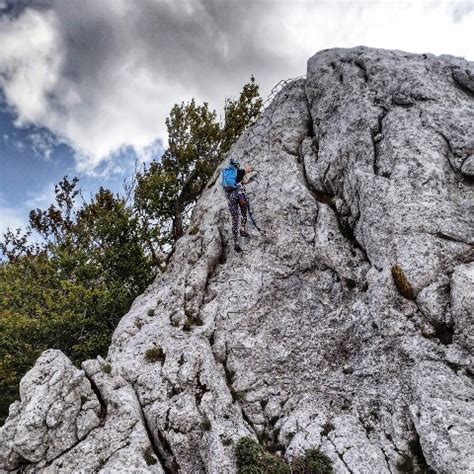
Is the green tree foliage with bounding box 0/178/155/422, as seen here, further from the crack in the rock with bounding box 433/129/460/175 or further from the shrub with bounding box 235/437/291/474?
the crack in the rock with bounding box 433/129/460/175

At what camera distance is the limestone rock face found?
42.0 ft

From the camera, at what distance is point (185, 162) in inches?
1321

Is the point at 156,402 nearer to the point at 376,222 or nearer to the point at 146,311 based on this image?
the point at 146,311

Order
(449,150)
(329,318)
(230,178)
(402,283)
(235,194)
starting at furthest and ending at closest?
1. (235,194)
2. (230,178)
3. (449,150)
4. (329,318)
5. (402,283)

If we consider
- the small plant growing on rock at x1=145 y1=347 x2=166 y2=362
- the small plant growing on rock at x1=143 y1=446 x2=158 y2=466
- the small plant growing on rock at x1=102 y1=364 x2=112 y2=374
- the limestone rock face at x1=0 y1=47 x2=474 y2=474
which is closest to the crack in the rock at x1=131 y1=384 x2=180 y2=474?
the limestone rock face at x1=0 y1=47 x2=474 y2=474

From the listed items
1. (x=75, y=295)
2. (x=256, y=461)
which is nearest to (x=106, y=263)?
(x=75, y=295)

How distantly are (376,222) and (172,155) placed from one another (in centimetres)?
2343

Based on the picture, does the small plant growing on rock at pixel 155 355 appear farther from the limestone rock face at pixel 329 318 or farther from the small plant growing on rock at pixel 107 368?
the small plant growing on rock at pixel 107 368

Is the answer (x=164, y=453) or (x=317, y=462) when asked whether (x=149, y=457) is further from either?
(x=317, y=462)

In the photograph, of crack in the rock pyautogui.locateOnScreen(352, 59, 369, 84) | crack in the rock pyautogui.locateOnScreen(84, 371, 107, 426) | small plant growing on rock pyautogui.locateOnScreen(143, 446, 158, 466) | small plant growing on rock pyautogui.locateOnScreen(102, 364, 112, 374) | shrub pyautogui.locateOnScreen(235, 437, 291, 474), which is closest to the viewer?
shrub pyautogui.locateOnScreen(235, 437, 291, 474)

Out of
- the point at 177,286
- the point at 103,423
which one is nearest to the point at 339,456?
the point at 103,423

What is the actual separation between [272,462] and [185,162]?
2698cm

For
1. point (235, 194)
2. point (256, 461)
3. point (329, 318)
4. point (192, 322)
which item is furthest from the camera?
point (235, 194)

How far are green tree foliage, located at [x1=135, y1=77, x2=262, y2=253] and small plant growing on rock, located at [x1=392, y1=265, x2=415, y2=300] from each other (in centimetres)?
2155
